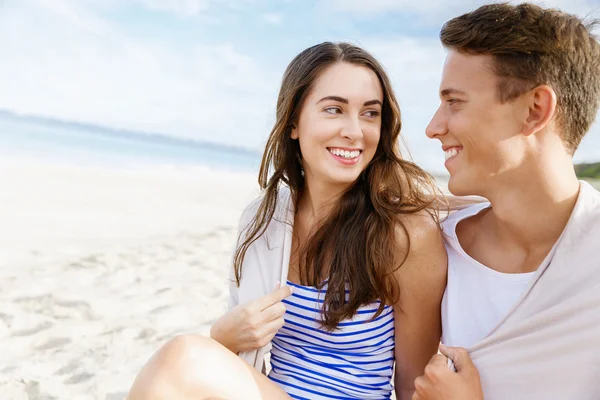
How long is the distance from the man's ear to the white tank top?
1.79 feet

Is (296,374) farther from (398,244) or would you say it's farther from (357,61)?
(357,61)

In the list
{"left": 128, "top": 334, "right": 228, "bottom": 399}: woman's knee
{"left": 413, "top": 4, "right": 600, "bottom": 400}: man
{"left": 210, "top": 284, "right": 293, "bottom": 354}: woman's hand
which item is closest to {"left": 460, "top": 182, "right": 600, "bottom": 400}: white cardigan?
{"left": 413, "top": 4, "right": 600, "bottom": 400}: man

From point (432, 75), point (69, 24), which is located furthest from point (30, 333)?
point (69, 24)

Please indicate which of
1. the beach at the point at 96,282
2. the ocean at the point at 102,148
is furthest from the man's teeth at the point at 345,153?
the ocean at the point at 102,148

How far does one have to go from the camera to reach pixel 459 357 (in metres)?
2.13

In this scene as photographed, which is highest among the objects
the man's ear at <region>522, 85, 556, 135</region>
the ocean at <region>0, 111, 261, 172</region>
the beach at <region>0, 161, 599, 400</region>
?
the man's ear at <region>522, 85, 556, 135</region>

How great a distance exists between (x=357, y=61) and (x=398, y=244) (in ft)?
2.95

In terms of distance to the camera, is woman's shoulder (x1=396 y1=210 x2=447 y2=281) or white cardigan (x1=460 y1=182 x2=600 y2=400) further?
woman's shoulder (x1=396 y1=210 x2=447 y2=281)

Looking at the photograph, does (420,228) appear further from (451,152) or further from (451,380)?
(451,380)

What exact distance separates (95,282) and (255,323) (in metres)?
3.37

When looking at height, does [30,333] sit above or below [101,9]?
below

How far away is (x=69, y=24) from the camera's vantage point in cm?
3372

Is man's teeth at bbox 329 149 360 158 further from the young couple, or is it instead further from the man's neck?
the man's neck

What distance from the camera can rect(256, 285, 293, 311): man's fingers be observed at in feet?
8.28
